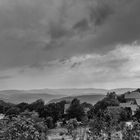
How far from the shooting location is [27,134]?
1091cm

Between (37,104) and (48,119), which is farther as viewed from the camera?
(37,104)

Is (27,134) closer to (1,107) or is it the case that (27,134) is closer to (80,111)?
(80,111)

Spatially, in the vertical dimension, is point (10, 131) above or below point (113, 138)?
above

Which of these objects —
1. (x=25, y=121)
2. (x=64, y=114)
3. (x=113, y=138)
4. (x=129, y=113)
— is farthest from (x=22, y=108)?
(x=25, y=121)

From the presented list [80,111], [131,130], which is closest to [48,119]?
[80,111]

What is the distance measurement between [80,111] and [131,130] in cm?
2924

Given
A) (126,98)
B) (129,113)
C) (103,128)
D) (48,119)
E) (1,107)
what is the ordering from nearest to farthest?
(103,128) → (48,119) → (129,113) → (1,107) → (126,98)

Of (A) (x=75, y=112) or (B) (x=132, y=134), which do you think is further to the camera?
(A) (x=75, y=112)

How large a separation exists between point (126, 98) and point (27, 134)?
60938 millimetres

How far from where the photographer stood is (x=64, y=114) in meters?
50.7

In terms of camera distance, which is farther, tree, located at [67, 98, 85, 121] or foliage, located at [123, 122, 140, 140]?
tree, located at [67, 98, 85, 121]

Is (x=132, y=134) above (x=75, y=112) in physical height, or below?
above

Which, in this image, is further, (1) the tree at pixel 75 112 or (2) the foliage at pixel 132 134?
(1) the tree at pixel 75 112

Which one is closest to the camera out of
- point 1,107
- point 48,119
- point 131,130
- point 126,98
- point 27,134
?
point 27,134
